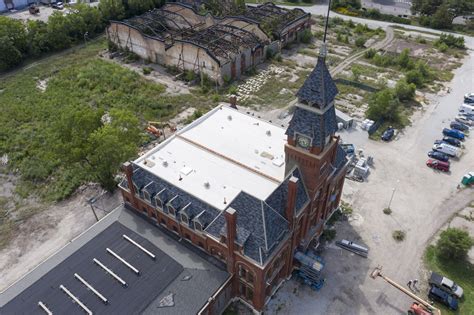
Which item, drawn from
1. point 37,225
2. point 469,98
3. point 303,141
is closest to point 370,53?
point 469,98

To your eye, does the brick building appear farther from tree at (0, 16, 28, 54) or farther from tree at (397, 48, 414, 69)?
tree at (0, 16, 28, 54)

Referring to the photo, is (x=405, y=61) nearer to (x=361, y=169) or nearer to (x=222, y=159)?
(x=361, y=169)

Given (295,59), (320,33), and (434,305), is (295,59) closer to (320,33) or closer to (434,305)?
(320,33)

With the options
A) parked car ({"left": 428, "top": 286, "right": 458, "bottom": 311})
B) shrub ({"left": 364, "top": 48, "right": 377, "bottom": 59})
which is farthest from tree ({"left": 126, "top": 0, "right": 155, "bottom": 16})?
parked car ({"left": 428, "top": 286, "right": 458, "bottom": 311})

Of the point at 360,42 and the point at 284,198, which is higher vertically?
the point at 284,198

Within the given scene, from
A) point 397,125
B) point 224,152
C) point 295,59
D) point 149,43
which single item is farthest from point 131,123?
point 295,59

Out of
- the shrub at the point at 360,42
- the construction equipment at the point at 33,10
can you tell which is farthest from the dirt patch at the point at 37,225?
the construction equipment at the point at 33,10

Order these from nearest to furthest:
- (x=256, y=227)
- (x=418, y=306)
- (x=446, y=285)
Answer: (x=256, y=227) → (x=418, y=306) → (x=446, y=285)
